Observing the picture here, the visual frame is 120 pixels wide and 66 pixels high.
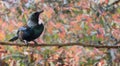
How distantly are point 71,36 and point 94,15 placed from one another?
396 mm

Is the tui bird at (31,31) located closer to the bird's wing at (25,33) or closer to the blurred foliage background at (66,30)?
the bird's wing at (25,33)

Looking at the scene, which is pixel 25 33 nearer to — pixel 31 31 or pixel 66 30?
pixel 31 31

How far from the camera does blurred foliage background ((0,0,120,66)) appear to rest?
12.9 feet

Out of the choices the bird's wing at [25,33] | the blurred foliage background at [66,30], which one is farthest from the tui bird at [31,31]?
the blurred foliage background at [66,30]

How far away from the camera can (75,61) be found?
161 inches

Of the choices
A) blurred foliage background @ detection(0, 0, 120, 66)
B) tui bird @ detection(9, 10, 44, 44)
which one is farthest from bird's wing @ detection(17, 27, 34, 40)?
blurred foliage background @ detection(0, 0, 120, 66)

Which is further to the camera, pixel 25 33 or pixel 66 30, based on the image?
pixel 66 30

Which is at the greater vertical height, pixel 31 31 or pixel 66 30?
pixel 31 31

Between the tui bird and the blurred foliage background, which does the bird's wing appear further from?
the blurred foliage background

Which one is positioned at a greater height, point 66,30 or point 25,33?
point 25,33

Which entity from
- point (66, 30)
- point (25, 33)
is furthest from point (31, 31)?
point (66, 30)

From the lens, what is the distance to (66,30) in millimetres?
4242

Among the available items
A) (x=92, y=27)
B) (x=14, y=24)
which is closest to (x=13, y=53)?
(x=14, y=24)

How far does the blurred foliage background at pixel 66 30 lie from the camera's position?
3.92m
